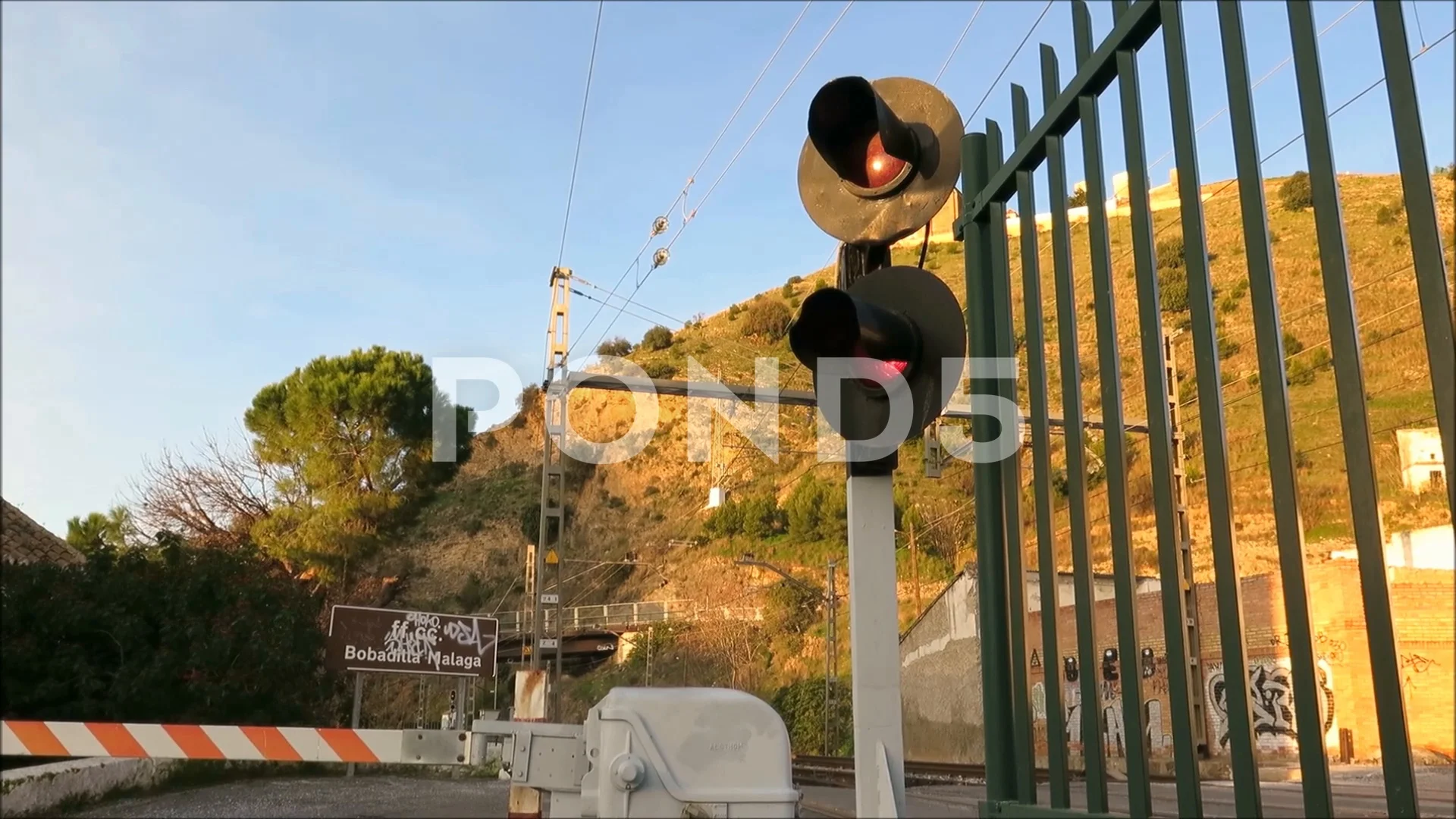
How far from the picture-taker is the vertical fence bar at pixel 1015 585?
316 centimetres

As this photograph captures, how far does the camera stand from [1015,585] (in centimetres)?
321

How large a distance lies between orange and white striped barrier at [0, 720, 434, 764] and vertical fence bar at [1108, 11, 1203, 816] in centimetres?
336

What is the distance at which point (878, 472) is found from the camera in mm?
2916

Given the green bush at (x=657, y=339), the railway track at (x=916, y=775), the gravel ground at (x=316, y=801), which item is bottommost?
the railway track at (x=916, y=775)

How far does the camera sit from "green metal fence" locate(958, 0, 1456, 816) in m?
1.85

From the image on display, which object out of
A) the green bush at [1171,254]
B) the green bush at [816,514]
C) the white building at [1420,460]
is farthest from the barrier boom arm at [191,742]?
the green bush at [1171,254]

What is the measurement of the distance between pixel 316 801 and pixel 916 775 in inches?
391

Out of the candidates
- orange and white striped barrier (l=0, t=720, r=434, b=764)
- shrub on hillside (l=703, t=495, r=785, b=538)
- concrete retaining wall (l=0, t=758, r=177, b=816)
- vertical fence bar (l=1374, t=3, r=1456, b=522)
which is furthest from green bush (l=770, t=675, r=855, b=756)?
vertical fence bar (l=1374, t=3, r=1456, b=522)

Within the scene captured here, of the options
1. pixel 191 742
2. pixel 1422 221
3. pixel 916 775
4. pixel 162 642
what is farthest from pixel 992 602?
pixel 162 642

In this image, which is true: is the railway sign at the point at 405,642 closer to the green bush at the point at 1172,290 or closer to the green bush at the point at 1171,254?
the green bush at the point at 1172,290

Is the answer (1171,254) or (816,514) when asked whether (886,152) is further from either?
(1171,254)

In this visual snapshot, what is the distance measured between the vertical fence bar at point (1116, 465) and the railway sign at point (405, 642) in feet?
54.1

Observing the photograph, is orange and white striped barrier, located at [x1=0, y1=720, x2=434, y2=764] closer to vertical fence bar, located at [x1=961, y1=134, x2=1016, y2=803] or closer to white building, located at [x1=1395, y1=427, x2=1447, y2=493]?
vertical fence bar, located at [x1=961, y1=134, x2=1016, y2=803]

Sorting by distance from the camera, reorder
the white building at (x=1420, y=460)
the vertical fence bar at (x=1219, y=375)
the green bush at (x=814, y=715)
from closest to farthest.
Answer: the vertical fence bar at (x=1219, y=375), the white building at (x=1420, y=460), the green bush at (x=814, y=715)
